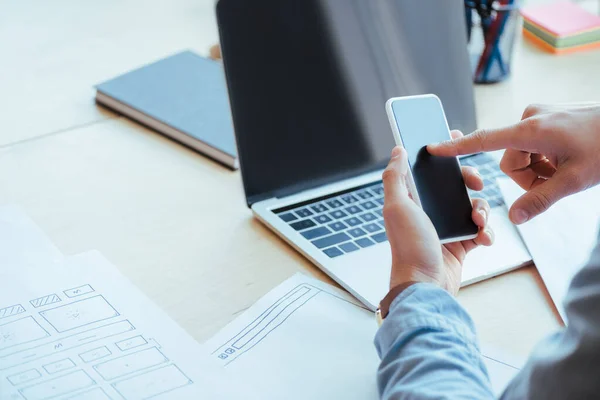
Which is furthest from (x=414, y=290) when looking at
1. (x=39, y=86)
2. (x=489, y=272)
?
(x=39, y=86)

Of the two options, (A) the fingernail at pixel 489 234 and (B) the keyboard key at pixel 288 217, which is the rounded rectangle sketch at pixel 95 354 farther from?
(A) the fingernail at pixel 489 234

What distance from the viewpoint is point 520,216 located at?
766 millimetres

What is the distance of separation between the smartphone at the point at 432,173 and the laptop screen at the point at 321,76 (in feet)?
0.46

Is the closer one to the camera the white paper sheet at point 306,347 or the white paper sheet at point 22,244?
the white paper sheet at point 306,347

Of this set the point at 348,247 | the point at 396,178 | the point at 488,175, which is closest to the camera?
the point at 396,178

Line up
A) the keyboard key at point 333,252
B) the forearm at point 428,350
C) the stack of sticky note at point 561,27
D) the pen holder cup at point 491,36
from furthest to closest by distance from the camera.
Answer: the stack of sticky note at point 561,27 → the pen holder cup at point 491,36 → the keyboard key at point 333,252 → the forearm at point 428,350

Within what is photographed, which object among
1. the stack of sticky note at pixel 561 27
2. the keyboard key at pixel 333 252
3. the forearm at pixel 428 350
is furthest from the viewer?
the stack of sticky note at pixel 561 27

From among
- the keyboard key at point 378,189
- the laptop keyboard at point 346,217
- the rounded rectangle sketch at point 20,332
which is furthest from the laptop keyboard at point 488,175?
the rounded rectangle sketch at point 20,332

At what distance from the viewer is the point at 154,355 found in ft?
2.21

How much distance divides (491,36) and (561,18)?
0.84ft

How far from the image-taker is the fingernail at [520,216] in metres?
0.76

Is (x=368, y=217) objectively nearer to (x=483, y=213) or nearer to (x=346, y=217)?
(x=346, y=217)

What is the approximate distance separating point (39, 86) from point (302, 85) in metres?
0.50

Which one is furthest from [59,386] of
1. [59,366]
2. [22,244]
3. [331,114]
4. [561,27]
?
[561,27]
